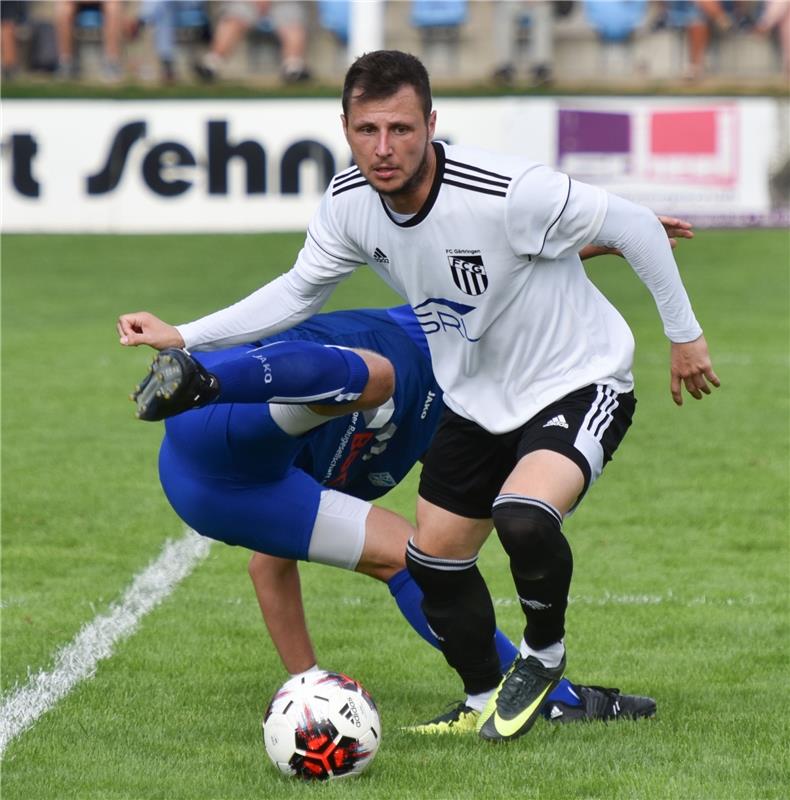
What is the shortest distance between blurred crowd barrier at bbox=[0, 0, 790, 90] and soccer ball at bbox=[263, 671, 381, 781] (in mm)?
17162

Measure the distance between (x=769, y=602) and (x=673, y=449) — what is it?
3.27 meters

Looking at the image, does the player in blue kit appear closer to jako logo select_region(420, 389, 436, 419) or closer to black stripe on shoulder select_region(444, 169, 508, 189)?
jako logo select_region(420, 389, 436, 419)

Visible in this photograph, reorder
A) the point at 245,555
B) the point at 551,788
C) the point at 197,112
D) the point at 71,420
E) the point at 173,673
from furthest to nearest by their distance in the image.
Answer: the point at 197,112 < the point at 71,420 < the point at 245,555 < the point at 173,673 < the point at 551,788

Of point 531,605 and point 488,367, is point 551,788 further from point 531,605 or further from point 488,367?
point 488,367

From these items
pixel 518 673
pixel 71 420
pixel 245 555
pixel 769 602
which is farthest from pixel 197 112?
pixel 518 673

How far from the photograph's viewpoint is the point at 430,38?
21453 millimetres

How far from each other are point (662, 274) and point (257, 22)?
18018mm

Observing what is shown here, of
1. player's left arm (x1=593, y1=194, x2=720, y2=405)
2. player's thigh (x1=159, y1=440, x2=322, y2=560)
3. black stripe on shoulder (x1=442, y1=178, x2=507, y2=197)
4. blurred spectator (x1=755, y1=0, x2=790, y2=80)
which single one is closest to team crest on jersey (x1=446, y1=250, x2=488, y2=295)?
black stripe on shoulder (x1=442, y1=178, x2=507, y2=197)

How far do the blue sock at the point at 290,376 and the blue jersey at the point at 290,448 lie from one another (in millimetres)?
143

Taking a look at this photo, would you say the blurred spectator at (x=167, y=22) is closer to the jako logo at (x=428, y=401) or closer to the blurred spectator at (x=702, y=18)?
the blurred spectator at (x=702, y=18)

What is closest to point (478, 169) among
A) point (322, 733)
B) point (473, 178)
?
point (473, 178)

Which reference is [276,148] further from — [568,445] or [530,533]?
[530,533]

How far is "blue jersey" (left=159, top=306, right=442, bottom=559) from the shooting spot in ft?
15.9

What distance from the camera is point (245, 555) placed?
7.38 m
